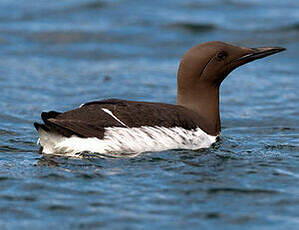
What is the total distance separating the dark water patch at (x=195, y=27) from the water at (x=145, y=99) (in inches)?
1.7

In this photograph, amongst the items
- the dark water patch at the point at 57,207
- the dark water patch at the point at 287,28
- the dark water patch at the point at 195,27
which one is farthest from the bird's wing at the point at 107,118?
the dark water patch at the point at 287,28

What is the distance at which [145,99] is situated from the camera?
476 inches

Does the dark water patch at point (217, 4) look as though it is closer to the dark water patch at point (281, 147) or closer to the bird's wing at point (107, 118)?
the dark water patch at point (281, 147)

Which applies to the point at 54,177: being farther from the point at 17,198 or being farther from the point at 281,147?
the point at 281,147

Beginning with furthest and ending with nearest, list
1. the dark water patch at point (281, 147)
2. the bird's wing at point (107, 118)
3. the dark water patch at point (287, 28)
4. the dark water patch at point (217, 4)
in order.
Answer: the dark water patch at point (217, 4) → the dark water patch at point (287, 28) → the dark water patch at point (281, 147) → the bird's wing at point (107, 118)

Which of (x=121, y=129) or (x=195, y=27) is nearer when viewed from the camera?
(x=121, y=129)

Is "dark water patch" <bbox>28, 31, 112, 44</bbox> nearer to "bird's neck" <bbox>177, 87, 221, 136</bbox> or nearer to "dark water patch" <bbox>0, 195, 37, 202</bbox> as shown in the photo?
"bird's neck" <bbox>177, 87, 221, 136</bbox>

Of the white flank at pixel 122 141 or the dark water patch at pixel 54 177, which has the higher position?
the white flank at pixel 122 141

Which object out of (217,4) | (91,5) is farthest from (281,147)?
(91,5)

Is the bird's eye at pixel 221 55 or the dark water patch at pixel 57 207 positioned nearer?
the dark water patch at pixel 57 207

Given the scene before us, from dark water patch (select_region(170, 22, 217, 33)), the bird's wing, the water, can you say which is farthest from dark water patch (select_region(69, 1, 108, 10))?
the bird's wing

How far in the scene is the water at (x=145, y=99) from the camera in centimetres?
592

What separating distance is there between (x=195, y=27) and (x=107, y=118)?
988 centimetres

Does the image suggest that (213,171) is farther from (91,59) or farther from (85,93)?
(91,59)
